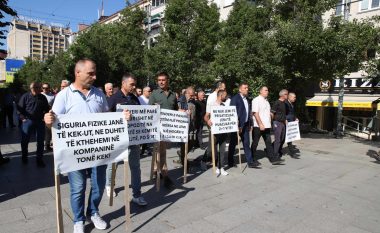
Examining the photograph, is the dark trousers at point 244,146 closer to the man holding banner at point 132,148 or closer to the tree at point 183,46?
the man holding banner at point 132,148

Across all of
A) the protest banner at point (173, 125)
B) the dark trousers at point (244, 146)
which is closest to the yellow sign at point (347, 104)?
the dark trousers at point (244, 146)

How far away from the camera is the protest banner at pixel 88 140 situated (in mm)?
3588

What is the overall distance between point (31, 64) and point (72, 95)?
207 ft

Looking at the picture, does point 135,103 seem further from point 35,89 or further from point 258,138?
point 258,138

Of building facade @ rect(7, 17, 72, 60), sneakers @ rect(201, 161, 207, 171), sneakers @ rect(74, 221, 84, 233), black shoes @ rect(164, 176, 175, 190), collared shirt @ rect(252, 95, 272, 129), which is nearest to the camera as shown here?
sneakers @ rect(74, 221, 84, 233)

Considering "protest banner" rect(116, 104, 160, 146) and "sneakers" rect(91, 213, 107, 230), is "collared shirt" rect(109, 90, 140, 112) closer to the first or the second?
"protest banner" rect(116, 104, 160, 146)

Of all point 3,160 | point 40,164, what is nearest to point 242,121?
point 40,164

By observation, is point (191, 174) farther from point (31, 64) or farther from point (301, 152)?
point (31, 64)

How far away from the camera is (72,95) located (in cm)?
381

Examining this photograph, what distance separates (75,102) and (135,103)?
1.39 meters

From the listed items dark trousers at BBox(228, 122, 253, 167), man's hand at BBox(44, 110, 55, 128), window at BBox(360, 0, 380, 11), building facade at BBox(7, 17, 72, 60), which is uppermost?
building facade at BBox(7, 17, 72, 60)

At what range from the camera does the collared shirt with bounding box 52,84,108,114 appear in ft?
12.2

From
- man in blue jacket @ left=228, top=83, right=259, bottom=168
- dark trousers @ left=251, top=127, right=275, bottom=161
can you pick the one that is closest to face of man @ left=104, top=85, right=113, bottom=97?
man in blue jacket @ left=228, top=83, right=259, bottom=168

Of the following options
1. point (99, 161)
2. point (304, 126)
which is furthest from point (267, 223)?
point (304, 126)
